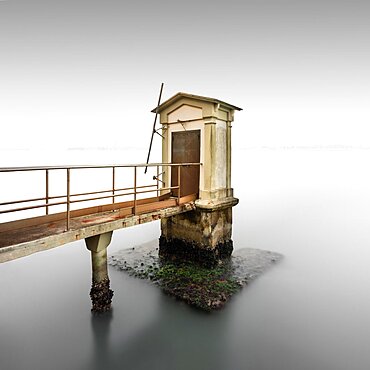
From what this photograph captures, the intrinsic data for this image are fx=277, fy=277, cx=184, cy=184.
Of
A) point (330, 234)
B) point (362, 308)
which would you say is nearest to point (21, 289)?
point (362, 308)

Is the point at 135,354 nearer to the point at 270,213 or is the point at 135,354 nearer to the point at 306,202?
the point at 270,213

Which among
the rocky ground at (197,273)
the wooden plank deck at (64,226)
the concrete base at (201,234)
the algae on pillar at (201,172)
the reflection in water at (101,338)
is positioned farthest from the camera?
the concrete base at (201,234)

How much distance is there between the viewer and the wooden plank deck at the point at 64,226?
14.4ft

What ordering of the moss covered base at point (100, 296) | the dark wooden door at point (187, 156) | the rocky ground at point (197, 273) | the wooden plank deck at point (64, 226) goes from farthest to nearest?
the dark wooden door at point (187, 156)
the rocky ground at point (197, 273)
the moss covered base at point (100, 296)
the wooden plank deck at point (64, 226)

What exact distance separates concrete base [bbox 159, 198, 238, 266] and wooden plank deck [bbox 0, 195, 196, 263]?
93cm

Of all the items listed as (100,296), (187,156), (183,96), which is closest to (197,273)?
(100,296)

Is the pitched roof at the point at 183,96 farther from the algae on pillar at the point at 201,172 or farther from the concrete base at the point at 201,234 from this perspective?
the concrete base at the point at 201,234

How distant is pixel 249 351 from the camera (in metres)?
5.62

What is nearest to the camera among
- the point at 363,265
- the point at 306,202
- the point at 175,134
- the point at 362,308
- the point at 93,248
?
the point at 93,248

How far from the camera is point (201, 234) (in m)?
8.20

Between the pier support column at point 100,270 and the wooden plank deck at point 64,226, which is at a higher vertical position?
the wooden plank deck at point 64,226

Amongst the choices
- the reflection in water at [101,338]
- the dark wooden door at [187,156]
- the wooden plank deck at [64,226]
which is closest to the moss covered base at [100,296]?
the reflection in water at [101,338]

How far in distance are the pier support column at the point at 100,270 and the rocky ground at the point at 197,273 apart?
1646 mm

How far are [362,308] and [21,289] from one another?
9560mm
